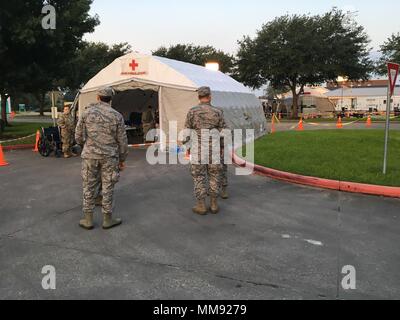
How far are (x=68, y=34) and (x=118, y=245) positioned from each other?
56.5 ft

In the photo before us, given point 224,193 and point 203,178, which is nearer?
point 203,178

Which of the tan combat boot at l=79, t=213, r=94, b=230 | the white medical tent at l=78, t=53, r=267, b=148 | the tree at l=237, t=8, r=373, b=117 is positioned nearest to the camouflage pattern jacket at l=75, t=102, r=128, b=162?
the tan combat boot at l=79, t=213, r=94, b=230

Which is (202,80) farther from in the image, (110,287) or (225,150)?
(110,287)

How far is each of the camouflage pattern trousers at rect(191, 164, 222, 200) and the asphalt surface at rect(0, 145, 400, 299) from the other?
36 cm

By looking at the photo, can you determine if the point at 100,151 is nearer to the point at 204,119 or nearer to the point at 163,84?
the point at 204,119

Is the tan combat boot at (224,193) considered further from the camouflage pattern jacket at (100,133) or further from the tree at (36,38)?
the tree at (36,38)

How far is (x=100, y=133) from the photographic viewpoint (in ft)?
18.4

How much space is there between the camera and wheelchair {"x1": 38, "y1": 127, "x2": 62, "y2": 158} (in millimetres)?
13422

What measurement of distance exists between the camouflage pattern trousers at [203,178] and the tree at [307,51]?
34788 mm

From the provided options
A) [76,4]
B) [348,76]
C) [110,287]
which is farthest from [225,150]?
[348,76]

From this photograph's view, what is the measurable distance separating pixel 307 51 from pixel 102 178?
3678 centimetres

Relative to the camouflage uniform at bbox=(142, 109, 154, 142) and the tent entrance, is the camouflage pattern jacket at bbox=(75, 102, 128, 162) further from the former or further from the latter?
the tent entrance

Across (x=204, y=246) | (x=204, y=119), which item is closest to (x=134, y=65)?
(x=204, y=119)

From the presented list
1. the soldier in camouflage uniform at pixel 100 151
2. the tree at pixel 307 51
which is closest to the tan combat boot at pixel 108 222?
the soldier in camouflage uniform at pixel 100 151
